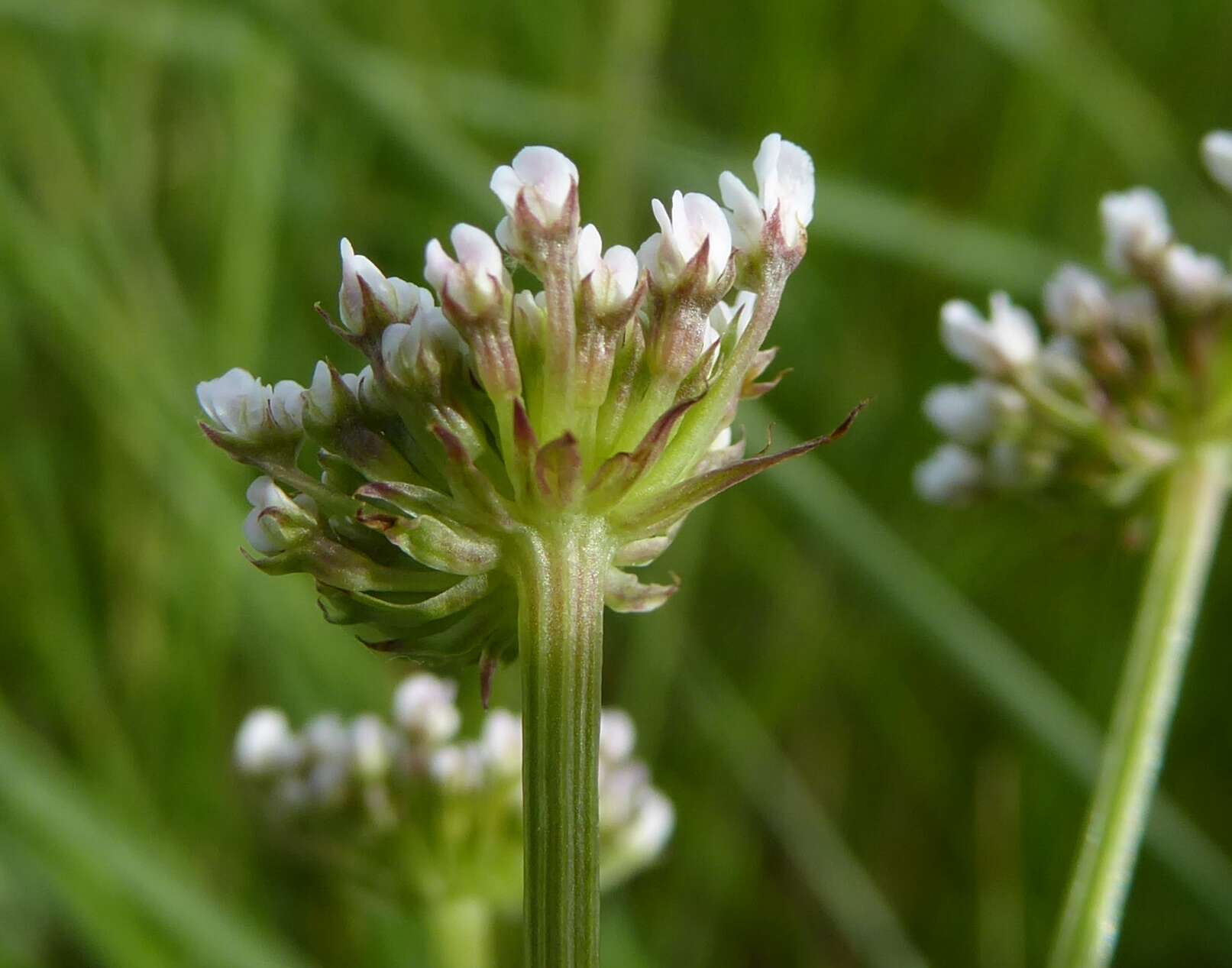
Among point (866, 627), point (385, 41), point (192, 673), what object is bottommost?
point (866, 627)

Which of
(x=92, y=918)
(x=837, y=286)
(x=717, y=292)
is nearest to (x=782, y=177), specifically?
(x=717, y=292)

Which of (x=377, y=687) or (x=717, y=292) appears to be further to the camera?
(x=377, y=687)

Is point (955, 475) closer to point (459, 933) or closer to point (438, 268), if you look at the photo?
point (459, 933)

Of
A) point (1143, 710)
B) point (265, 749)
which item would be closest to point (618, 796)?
point (265, 749)

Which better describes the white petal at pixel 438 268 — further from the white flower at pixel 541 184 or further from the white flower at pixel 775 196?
the white flower at pixel 775 196

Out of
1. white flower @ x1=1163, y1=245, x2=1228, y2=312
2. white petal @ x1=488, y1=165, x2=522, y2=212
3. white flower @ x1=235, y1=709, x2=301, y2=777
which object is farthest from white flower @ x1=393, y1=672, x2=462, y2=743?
white flower @ x1=1163, y1=245, x2=1228, y2=312

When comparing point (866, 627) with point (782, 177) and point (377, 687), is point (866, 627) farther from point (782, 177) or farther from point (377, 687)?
point (782, 177)

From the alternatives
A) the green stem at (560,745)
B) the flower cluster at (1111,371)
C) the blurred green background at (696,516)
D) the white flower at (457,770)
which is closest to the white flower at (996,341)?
the flower cluster at (1111,371)
